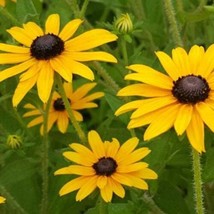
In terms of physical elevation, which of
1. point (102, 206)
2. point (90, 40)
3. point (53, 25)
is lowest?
point (102, 206)

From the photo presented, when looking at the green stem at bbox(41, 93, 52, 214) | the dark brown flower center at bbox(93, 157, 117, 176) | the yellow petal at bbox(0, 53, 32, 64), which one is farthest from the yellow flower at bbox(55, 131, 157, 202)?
the yellow petal at bbox(0, 53, 32, 64)

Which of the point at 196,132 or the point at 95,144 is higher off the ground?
the point at 95,144

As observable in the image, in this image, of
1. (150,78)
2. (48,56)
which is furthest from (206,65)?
(48,56)

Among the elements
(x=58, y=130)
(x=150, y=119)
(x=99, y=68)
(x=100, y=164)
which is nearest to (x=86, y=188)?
(x=100, y=164)

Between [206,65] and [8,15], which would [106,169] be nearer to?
[206,65]

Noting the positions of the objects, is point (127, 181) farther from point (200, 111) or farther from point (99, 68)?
point (99, 68)

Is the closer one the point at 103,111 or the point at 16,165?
the point at 16,165

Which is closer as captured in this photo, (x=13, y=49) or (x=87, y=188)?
(x=87, y=188)
